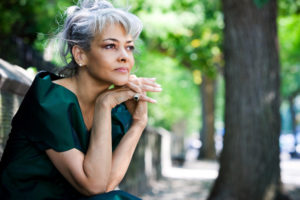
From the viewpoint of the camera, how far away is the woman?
2322 millimetres

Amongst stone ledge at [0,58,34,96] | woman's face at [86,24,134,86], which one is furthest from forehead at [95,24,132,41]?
stone ledge at [0,58,34,96]

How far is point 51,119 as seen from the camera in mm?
2344

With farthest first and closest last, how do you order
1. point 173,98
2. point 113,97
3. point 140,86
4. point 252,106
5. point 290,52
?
point 173,98
point 290,52
point 252,106
point 140,86
point 113,97

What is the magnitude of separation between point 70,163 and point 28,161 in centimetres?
25

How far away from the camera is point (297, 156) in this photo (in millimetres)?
28703

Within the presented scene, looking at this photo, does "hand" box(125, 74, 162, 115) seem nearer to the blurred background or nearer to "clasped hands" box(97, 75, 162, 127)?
"clasped hands" box(97, 75, 162, 127)

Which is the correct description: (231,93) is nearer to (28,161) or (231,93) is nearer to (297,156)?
(28,161)

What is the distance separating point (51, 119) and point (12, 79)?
1.38 metres

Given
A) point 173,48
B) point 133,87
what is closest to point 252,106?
point 133,87

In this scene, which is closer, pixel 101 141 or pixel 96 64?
pixel 101 141

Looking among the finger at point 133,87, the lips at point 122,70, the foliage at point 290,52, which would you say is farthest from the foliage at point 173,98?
the lips at point 122,70

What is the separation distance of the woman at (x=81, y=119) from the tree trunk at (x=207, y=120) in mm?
21221

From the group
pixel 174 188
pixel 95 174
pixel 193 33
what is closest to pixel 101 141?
pixel 95 174

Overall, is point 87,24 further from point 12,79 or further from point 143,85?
point 12,79
